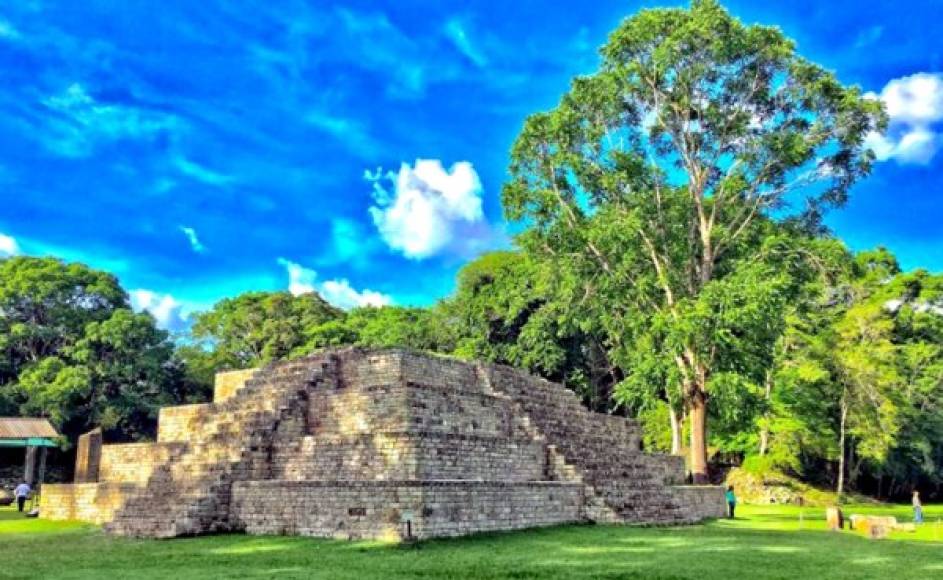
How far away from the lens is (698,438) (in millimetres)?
23922

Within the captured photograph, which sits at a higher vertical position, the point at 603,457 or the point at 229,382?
the point at 229,382

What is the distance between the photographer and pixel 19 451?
126 ft

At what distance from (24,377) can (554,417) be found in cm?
2820

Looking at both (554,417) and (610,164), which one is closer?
(554,417)

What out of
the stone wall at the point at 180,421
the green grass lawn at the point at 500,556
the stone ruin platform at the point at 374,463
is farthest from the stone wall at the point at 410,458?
the stone wall at the point at 180,421

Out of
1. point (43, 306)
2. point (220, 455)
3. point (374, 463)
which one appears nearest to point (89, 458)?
point (220, 455)

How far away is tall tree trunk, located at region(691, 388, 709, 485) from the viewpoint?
23516 millimetres

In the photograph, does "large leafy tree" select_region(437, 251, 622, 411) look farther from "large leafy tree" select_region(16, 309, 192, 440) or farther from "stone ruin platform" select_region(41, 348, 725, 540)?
"stone ruin platform" select_region(41, 348, 725, 540)

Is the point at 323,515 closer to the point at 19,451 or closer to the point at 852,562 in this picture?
the point at 852,562

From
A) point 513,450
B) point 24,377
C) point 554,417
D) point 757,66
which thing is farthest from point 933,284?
point 24,377

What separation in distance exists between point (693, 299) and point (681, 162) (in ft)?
17.0

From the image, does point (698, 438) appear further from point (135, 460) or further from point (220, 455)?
point (135, 460)

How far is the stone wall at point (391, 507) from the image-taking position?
40.2ft

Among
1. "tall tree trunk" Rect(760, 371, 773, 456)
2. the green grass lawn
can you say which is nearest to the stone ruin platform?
the green grass lawn
